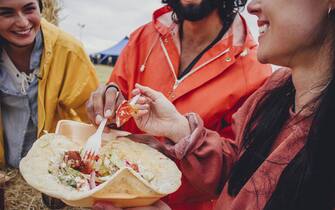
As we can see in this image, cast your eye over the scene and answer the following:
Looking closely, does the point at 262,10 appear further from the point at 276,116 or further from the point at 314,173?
the point at 314,173

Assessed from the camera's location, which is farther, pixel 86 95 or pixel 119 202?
pixel 86 95

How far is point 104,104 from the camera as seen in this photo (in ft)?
6.02

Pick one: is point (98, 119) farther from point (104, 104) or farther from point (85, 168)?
point (85, 168)

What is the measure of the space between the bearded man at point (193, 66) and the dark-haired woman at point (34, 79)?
1.31ft

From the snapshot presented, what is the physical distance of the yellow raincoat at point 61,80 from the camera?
7.88 feet

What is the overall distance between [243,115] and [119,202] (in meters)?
0.55

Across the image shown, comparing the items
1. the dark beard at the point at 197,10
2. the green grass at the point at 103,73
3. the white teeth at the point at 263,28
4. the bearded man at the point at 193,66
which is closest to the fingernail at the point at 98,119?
the bearded man at the point at 193,66

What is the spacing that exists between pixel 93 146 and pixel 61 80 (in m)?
0.89

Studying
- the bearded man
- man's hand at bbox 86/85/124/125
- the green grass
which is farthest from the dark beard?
the green grass

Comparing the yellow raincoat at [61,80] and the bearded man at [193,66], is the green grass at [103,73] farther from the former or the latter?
the bearded man at [193,66]

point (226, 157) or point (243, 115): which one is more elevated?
point (243, 115)

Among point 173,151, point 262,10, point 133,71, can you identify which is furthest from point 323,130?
point 133,71

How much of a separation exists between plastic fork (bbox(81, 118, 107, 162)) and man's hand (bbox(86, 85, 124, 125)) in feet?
0.19

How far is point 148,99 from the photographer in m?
1.68
